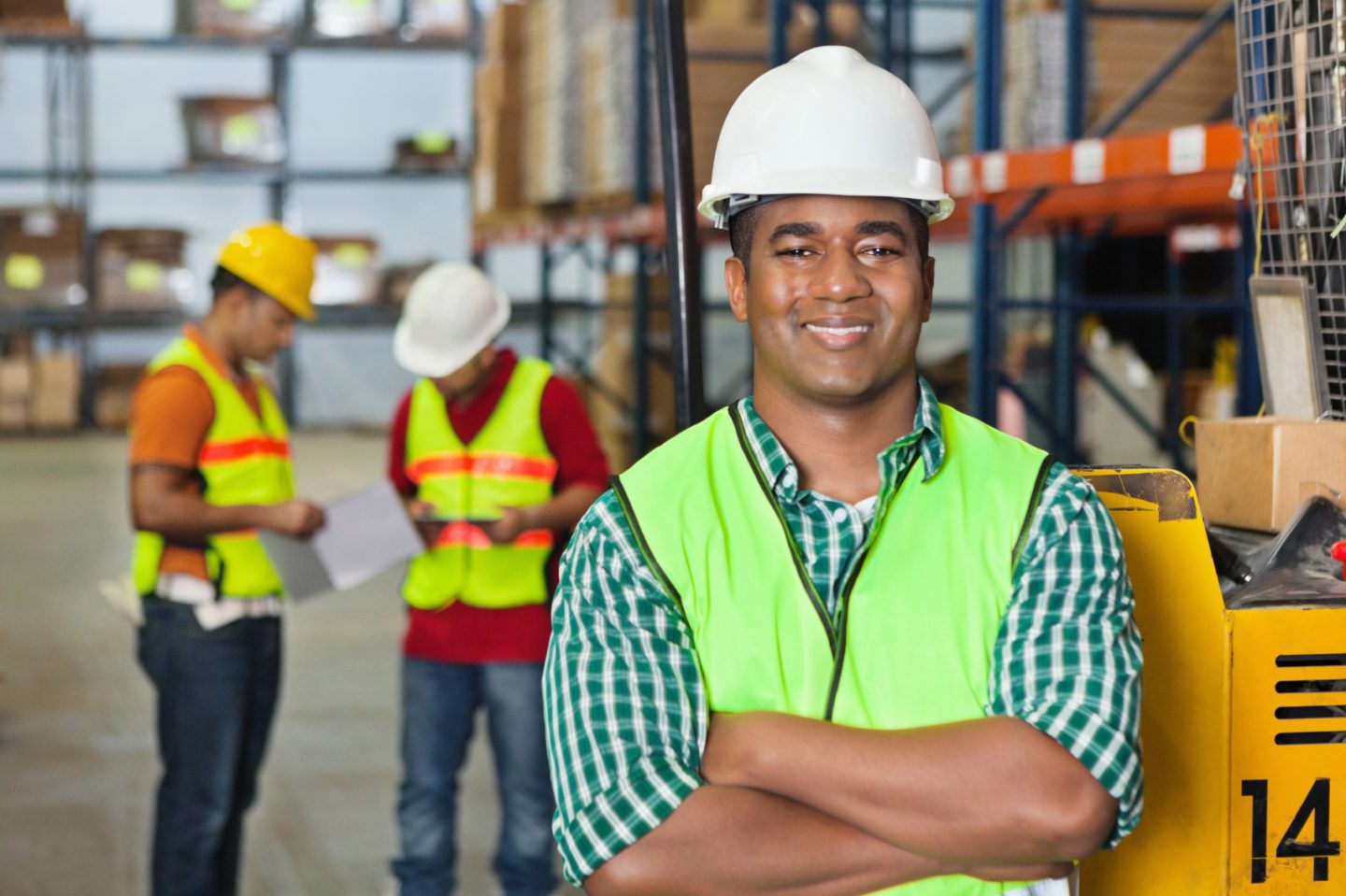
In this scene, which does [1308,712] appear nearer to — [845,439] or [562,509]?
[845,439]

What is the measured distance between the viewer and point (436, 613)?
4219 millimetres

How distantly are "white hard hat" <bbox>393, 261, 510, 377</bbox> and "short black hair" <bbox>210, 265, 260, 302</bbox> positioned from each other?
17.8 inches

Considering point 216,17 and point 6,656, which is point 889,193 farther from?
point 216,17

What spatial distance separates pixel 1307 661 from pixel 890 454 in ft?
2.72

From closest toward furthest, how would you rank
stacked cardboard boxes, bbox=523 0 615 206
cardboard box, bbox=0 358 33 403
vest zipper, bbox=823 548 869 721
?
1. vest zipper, bbox=823 548 869 721
2. stacked cardboard boxes, bbox=523 0 615 206
3. cardboard box, bbox=0 358 33 403

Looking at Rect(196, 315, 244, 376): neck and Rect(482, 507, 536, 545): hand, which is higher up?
Rect(196, 315, 244, 376): neck

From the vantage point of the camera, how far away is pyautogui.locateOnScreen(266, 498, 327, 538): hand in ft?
13.1

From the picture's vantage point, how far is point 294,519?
13.1ft

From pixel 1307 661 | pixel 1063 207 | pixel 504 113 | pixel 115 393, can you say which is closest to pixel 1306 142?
pixel 1307 661

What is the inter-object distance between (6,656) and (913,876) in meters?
7.06

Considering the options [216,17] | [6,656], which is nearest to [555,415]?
[6,656]

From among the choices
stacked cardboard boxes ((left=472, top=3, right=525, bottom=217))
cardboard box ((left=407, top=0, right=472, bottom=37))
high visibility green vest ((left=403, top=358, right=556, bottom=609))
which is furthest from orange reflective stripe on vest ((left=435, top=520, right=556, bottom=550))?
cardboard box ((left=407, top=0, right=472, bottom=37))

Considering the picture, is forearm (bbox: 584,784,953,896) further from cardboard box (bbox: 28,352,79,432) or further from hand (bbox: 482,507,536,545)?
cardboard box (bbox: 28,352,79,432)

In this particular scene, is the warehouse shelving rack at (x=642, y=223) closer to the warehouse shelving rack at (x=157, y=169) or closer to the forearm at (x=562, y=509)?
the forearm at (x=562, y=509)
